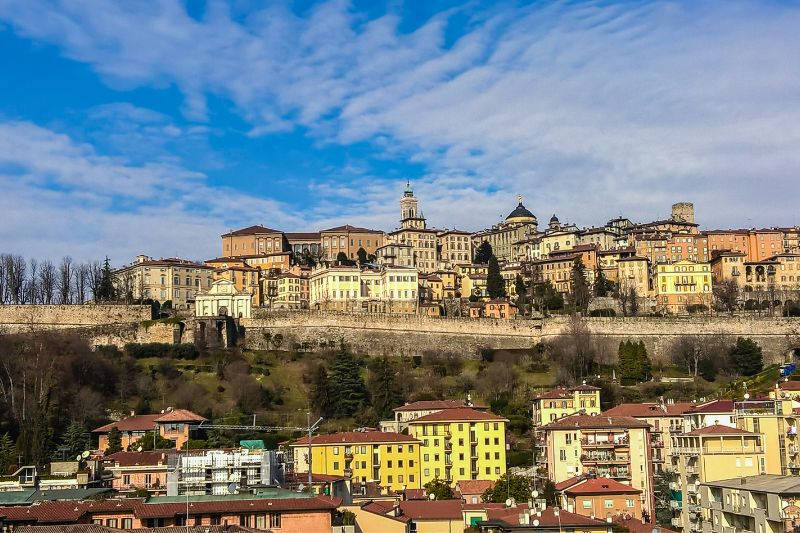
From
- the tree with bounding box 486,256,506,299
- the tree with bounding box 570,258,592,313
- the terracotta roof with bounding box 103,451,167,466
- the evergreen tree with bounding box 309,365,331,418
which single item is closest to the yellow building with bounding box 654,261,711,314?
the tree with bounding box 570,258,592,313

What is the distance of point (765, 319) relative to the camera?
293 feet

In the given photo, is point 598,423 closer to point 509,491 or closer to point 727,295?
point 509,491

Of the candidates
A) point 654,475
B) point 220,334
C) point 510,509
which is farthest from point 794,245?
point 510,509

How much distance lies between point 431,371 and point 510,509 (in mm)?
42152

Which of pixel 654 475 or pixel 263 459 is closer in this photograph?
pixel 263 459

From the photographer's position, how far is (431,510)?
34875 millimetres

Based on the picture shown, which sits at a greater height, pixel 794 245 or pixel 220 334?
pixel 794 245

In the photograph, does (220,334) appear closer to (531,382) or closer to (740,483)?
(531,382)

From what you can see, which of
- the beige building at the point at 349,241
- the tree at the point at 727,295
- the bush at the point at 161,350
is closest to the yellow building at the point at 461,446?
the bush at the point at 161,350

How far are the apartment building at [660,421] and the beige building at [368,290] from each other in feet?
124

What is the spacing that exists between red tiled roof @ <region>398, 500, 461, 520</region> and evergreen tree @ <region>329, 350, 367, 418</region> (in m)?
32.9

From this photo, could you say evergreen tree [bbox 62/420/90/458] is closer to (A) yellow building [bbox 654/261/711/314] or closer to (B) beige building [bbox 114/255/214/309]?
(B) beige building [bbox 114/255/214/309]

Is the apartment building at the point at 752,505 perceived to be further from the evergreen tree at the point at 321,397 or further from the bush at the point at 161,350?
the bush at the point at 161,350

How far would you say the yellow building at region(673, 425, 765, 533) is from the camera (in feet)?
125
